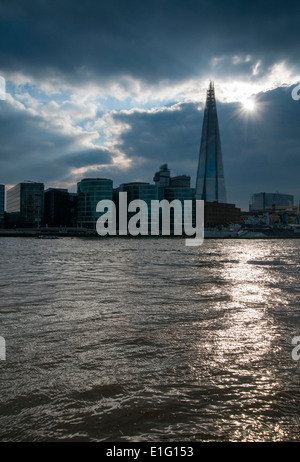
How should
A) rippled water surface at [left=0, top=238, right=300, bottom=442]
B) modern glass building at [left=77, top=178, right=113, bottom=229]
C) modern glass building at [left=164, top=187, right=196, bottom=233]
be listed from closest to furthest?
rippled water surface at [left=0, top=238, right=300, bottom=442] < modern glass building at [left=77, top=178, right=113, bottom=229] < modern glass building at [left=164, top=187, right=196, bottom=233]

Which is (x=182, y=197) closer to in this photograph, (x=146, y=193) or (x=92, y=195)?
(x=146, y=193)

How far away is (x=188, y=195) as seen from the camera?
633 ft

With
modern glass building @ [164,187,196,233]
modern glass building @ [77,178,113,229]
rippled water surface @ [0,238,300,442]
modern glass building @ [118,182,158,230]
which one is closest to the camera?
rippled water surface @ [0,238,300,442]

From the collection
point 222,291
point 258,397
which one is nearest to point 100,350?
point 258,397

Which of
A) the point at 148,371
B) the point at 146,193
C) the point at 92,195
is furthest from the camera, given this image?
the point at 92,195

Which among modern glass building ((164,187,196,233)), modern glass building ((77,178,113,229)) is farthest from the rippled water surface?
modern glass building ((164,187,196,233))

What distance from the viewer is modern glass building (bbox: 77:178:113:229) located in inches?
7136

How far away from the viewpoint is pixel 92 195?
18250cm

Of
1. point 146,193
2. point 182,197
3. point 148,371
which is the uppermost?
point 146,193

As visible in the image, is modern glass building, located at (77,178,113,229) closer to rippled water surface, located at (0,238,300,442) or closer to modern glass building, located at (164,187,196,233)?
modern glass building, located at (164,187,196,233)

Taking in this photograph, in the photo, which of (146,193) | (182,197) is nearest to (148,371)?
(146,193)

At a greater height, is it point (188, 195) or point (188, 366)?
point (188, 195)
